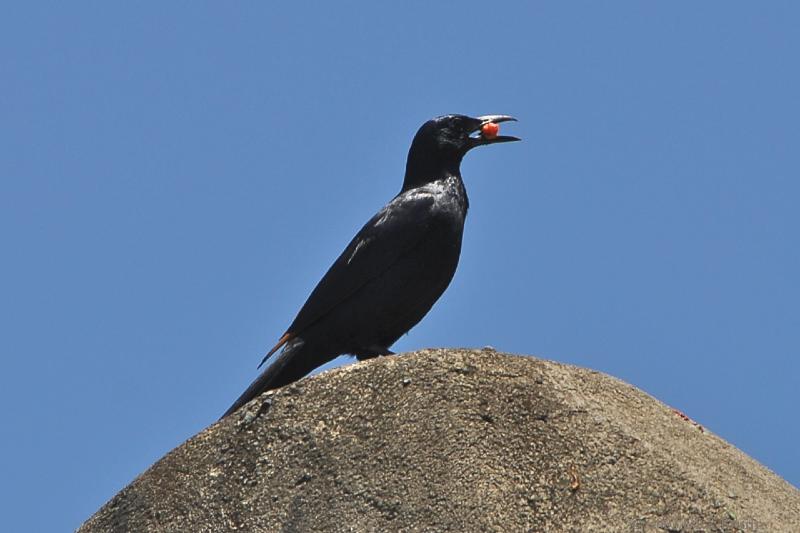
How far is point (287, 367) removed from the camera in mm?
8852

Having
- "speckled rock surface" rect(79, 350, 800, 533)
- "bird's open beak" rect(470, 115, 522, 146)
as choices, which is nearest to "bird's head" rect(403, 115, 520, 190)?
"bird's open beak" rect(470, 115, 522, 146)

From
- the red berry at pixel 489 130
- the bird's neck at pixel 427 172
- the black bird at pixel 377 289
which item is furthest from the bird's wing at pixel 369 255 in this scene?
the red berry at pixel 489 130

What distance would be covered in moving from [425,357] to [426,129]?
4659 mm

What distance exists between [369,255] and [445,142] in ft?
5.02

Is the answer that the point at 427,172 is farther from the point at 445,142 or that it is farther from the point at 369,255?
the point at 369,255

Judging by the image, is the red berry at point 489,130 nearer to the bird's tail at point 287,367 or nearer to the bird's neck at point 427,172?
the bird's neck at point 427,172

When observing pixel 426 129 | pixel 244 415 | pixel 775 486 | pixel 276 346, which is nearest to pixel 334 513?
pixel 244 415

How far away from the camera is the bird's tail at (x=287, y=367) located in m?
8.58

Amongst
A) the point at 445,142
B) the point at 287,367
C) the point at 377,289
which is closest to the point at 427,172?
the point at 445,142

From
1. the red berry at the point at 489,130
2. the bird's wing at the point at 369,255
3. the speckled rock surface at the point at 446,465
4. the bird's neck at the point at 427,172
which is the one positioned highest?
the red berry at the point at 489,130

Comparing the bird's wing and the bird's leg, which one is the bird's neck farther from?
the bird's leg

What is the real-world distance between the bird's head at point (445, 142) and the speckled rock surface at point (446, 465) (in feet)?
13.4

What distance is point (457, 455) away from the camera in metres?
5.58

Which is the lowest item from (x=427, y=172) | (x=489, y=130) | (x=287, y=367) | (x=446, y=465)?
(x=446, y=465)
